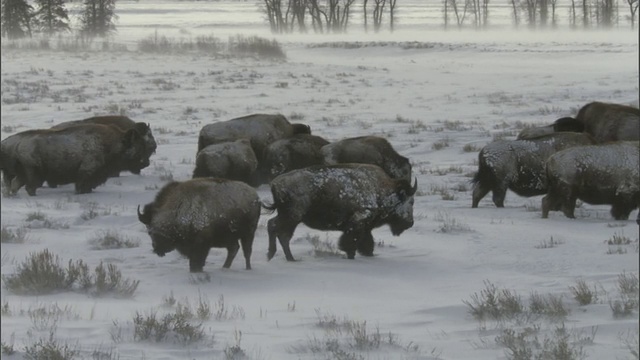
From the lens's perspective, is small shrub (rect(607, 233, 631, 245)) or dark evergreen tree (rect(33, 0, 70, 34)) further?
dark evergreen tree (rect(33, 0, 70, 34))

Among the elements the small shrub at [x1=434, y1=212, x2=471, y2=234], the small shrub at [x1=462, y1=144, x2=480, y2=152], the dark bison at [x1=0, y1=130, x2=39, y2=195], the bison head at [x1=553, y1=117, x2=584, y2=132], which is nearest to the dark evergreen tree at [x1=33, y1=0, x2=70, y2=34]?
the small shrub at [x1=462, y1=144, x2=480, y2=152]

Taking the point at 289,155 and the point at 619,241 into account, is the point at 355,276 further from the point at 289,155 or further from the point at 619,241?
the point at 289,155

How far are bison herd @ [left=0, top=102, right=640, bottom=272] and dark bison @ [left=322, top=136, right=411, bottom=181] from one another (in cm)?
2

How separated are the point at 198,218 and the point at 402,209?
2439mm

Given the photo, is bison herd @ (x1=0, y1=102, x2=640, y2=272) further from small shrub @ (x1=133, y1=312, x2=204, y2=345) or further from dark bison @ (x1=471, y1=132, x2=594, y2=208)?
small shrub @ (x1=133, y1=312, x2=204, y2=345)

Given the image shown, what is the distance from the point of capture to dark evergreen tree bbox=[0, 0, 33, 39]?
74250 millimetres

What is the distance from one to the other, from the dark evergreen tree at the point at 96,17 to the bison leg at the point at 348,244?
70.7m

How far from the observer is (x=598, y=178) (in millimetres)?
11445

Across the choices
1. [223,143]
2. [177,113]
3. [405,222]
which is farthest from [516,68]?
[405,222]

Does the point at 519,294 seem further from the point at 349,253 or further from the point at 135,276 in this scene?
the point at 135,276

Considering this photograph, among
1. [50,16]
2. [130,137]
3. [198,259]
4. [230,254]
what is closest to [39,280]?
[198,259]

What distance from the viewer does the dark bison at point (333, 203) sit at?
9.44 m

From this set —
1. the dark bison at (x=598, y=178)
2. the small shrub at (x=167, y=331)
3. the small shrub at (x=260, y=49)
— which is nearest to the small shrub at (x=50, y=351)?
the small shrub at (x=167, y=331)

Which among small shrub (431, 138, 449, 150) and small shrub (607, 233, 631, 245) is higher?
small shrub (607, 233, 631, 245)
